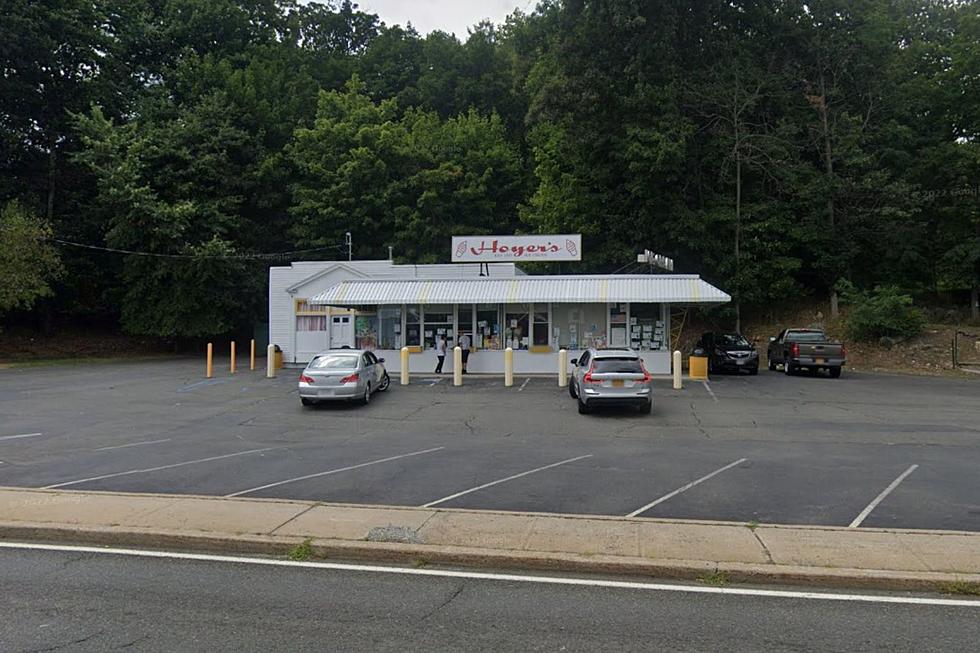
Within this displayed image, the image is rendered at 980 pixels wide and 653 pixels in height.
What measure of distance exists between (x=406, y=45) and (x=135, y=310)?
32801mm

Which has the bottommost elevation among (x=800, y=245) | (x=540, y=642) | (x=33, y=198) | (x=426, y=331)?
(x=540, y=642)

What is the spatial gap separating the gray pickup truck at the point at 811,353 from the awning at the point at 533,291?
11.3 ft

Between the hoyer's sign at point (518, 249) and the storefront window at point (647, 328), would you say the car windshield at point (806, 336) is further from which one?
the hoyer's sign at point (518, 249)

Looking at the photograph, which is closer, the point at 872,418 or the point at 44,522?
the point at 44,522

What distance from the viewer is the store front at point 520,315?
26.9 meters

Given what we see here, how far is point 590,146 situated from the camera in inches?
1548

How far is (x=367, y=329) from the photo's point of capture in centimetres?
2953

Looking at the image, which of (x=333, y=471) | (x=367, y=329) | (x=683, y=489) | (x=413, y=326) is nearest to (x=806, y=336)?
(x=413, y=326)

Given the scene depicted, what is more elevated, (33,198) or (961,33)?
(961,33)

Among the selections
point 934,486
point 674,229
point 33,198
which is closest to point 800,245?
point 674,229

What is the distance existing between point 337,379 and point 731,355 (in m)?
15.5

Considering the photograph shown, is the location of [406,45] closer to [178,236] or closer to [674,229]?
[178,236]

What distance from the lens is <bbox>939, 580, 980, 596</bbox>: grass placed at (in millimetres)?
5969

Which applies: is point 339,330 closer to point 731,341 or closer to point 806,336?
point 731,341
